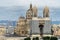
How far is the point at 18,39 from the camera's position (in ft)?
130

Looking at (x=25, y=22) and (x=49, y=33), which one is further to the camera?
(x=25, y=22)

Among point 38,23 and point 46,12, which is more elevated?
point 46,12

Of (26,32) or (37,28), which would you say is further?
(26,32)

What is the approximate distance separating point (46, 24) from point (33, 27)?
5.28 feet

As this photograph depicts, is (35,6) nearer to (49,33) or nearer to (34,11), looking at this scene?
(34,11)

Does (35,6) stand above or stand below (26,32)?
above

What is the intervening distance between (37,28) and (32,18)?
1.36 meters

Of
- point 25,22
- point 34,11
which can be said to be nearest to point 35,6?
point 34,11

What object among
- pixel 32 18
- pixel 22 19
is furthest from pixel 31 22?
pixel 22 19

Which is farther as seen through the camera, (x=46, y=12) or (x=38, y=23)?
(x=38, y=23)

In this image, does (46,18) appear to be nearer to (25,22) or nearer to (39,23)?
(39,23)

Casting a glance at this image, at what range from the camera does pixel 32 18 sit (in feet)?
132

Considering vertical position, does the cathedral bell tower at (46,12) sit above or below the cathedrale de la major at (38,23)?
above

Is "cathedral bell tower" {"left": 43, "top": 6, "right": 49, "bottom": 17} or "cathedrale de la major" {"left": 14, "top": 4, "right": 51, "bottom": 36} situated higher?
"cathedral bell tower" {"left": 43, "top": 6, "right": 49, "bottom": 17}
